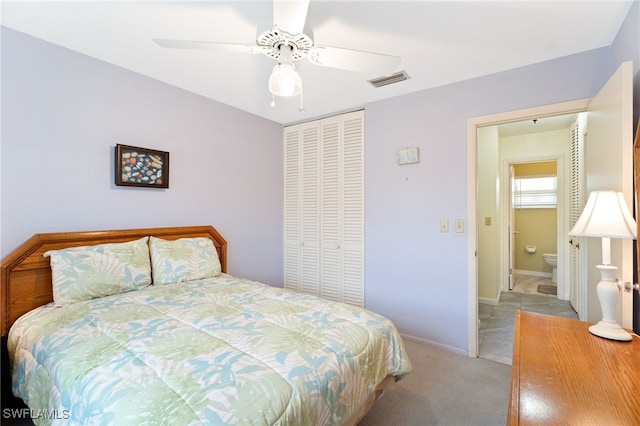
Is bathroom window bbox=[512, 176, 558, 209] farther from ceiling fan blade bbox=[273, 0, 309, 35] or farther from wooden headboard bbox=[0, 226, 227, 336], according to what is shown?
wooden headboard bbox=[0, 226, 227, 336]

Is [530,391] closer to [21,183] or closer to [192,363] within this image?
[192,363]

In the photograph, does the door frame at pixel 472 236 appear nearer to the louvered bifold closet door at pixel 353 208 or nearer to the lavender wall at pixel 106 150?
the louvered bifold closet door at pixel 353 208

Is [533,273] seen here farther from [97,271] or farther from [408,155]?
[97,271]

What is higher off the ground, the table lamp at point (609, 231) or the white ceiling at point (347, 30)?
the white ceiling at point (347, 30)

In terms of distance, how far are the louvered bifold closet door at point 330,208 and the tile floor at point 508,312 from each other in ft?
4.99

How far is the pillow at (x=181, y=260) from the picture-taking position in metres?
2.27

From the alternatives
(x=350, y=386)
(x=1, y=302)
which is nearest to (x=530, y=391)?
(x=350, y=386)

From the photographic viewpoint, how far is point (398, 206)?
2920 mm

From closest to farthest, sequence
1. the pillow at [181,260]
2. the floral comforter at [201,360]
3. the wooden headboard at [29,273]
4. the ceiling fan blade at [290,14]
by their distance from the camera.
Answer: the floral comforter at [201,360] < the ceiling fan blade at [290,14] < the wooden headboard at [29,273] < the pillow at [181,260]

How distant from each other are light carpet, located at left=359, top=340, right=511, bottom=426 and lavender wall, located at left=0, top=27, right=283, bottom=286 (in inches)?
78.9

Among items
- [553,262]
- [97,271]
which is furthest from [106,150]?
[553,262]

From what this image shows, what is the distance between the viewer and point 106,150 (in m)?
2.27

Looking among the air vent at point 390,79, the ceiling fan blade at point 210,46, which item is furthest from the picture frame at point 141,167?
the air vent at point 390,79

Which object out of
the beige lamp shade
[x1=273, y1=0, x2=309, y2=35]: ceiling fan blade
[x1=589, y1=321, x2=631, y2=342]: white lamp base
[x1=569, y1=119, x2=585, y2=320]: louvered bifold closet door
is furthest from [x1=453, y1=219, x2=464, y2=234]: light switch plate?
[x1=273, y1=0, x2=309, y2=35]: ceiling fan blade
